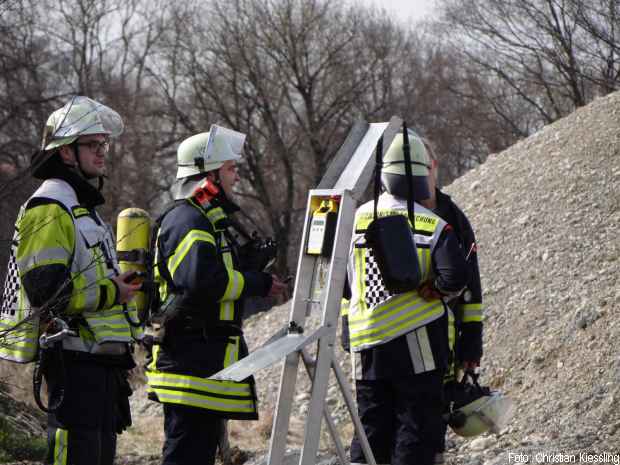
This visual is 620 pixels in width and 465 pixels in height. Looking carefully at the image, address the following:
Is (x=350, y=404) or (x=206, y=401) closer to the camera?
(x=350, y=404)

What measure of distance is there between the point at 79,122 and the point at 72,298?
83 cm

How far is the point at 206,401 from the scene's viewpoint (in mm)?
4492

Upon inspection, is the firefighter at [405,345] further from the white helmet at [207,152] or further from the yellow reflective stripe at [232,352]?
the white helmet at [207,152]

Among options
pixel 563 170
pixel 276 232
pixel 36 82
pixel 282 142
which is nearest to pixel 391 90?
pixel 282 142

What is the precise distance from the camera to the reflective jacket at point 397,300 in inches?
185

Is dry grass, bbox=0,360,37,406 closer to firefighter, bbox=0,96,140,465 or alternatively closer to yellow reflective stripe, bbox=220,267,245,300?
firefighter, bbox=0,96,140,465

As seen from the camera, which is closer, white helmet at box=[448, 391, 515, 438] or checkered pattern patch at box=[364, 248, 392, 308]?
checkered pattern patch at box=[364, 248, 392, 308]

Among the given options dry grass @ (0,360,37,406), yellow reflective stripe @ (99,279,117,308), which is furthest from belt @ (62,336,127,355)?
dry grass @ (0,360,37,406)

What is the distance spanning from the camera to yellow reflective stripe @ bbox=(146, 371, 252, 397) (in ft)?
14.8

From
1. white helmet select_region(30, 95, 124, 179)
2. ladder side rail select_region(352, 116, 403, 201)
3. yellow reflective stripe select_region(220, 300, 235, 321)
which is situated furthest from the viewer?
yellow reflective stripe select_region(220, 300, 235, 321)

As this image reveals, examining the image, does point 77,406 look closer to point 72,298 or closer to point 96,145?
point 72,298

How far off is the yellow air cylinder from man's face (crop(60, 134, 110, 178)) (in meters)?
0.41

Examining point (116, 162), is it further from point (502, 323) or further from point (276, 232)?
point (502, 323)

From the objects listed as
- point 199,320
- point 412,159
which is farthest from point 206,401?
point 412,159
